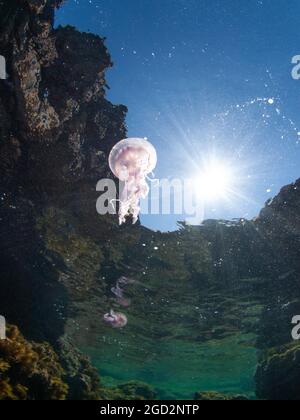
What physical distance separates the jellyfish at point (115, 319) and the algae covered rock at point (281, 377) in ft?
28.0

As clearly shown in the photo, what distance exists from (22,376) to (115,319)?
543 inches

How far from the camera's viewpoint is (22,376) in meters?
8.12

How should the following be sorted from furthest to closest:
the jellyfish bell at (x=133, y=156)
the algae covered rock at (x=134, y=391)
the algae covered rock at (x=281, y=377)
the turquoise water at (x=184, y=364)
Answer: the turquoise water at (x=184, y=364) → the algae covered rock at (x=134, y=391) → the algae covered rock at (x=281, y=377) → the jellyfish bell at (x=133, y=156)

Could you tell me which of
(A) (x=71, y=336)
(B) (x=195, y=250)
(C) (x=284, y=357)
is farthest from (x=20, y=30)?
(A) (x=71, y=336)

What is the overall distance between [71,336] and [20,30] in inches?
904

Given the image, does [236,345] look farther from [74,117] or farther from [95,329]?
[74,117]

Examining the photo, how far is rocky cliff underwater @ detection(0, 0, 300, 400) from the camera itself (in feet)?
26.7

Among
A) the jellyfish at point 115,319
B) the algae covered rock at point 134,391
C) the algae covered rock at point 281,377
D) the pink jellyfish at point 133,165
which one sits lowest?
the algae covered rock at point 134,391

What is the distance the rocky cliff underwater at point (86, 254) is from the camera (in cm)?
812

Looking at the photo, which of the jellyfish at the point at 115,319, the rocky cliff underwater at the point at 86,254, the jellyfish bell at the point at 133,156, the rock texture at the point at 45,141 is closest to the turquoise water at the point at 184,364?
the rocky cliff underwater at the point at 86,254

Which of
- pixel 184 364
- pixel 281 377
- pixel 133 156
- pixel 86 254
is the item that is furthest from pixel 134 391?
pixel 133 156

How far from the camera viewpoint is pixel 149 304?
1883 cm

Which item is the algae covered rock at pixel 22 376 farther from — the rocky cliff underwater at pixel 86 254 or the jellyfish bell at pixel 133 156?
the jellyfish bell at pixel 133 156

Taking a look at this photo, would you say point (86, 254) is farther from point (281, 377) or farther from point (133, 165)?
point (281, 377)
